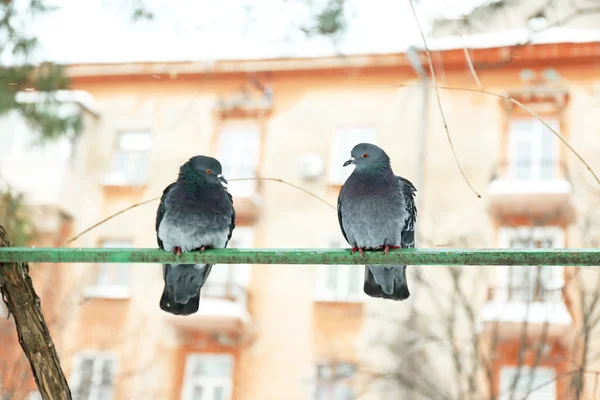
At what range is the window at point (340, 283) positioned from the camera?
36.5 ft

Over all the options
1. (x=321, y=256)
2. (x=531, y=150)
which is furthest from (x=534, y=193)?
(x=321, y=256)

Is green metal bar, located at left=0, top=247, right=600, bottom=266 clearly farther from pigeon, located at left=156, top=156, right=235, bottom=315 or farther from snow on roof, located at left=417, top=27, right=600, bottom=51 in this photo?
snow on roof, located at left=417, top=27, right=600, bottom=51

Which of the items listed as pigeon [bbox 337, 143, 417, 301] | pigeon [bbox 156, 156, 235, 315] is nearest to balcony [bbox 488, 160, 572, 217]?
pigeon [bbox 337, 143, 417, 301]

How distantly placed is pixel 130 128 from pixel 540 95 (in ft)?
21.0

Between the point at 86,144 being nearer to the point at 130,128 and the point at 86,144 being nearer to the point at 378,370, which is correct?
the point at 130,128

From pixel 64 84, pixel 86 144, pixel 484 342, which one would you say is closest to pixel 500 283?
pixel 484 342

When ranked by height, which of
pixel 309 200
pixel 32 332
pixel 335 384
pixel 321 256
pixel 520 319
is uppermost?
pixel 309 200

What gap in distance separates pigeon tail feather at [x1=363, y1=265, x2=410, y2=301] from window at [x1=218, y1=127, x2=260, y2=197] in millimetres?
9547

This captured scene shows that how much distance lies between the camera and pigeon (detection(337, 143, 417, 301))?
9.32 feet

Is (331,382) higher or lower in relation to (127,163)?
lower

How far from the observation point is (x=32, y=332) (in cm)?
197

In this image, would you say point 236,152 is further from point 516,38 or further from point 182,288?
point 182,288

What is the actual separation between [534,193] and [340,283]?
288 centimetres

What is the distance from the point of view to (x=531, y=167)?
437 inches
